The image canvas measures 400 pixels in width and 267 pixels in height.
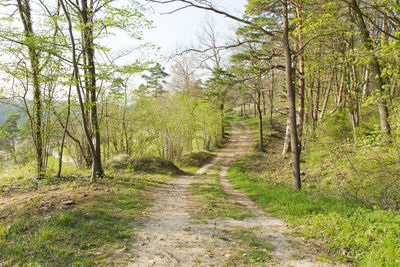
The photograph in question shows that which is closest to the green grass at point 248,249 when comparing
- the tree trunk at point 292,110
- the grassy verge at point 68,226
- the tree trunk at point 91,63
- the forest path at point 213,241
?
the forest path at point 213,241

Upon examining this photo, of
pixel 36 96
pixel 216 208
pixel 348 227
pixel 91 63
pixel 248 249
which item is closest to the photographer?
pixel 248 249

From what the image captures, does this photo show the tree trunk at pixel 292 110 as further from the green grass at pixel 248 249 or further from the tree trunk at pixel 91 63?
the tree trunk at pixel 91 63

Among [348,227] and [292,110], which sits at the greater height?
[292,110]

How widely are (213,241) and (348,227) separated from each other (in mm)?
2300

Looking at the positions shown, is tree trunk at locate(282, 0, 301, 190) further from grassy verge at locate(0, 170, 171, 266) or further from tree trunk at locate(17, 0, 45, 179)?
tree trunk at locate(17, 0, 45, 179)

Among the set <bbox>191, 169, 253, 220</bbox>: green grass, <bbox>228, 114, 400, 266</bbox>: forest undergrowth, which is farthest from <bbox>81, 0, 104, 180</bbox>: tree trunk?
<bbox>228, 114, 400, 266</bbox>: forest undergrowth

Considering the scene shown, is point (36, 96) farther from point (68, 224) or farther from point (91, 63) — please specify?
point (68, 224)

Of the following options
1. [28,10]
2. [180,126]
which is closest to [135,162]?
[180,126]

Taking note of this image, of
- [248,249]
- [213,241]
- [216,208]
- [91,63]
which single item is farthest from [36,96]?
[248,249]

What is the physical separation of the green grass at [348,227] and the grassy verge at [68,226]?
3.31m

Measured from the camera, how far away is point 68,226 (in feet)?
13.2

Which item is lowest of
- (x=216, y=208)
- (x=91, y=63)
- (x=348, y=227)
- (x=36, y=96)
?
(x=216, y=208)

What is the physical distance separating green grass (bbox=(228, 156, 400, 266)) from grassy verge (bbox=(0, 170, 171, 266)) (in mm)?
3307

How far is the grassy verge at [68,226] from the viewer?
10.2ft
